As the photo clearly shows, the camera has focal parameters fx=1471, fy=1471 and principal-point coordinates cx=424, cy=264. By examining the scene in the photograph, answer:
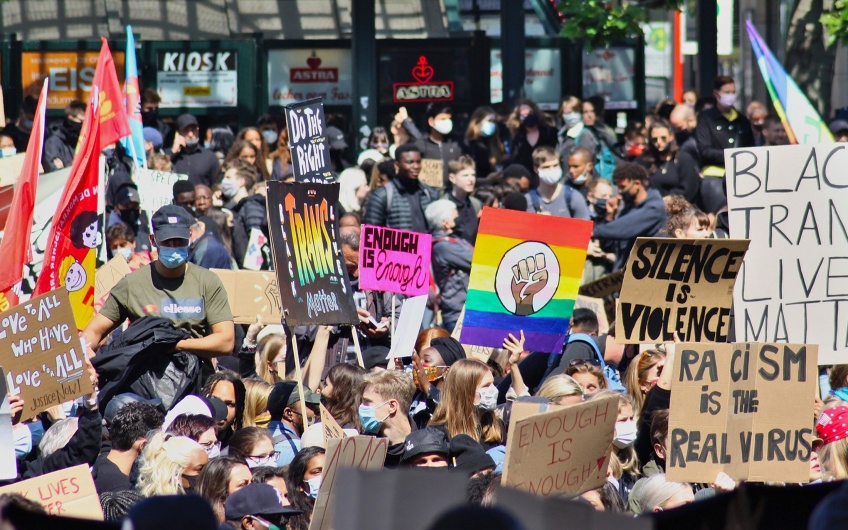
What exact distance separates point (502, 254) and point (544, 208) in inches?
150

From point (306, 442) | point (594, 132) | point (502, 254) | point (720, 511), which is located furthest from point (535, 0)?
point (720, 511)

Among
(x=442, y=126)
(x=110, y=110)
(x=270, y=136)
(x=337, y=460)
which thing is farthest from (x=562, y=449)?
(x=270, y=136)

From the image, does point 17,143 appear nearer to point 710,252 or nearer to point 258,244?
point 258,244

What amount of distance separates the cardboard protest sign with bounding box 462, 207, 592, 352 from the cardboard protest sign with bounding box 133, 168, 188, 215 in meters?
4.44

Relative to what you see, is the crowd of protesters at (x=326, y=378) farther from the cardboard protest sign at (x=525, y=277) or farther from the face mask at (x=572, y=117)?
the face mask at (x=572, y=117)

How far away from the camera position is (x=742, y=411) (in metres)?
6.52

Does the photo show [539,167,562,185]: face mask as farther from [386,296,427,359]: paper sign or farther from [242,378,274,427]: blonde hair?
[242,378,274,427]: blonde hair

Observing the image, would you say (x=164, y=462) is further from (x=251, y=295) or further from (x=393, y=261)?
(x=251, y=295)

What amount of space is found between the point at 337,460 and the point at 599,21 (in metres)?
14.8

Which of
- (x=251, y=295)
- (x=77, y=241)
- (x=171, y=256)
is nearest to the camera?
(x=171, y=256)

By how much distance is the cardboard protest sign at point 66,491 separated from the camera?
19.6ft

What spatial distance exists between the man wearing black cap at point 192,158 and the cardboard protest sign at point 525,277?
656 centimetres

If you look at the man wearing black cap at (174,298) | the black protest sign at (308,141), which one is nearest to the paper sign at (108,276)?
the black protest sign at (308,141)

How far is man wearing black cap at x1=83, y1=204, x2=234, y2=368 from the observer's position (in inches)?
310
